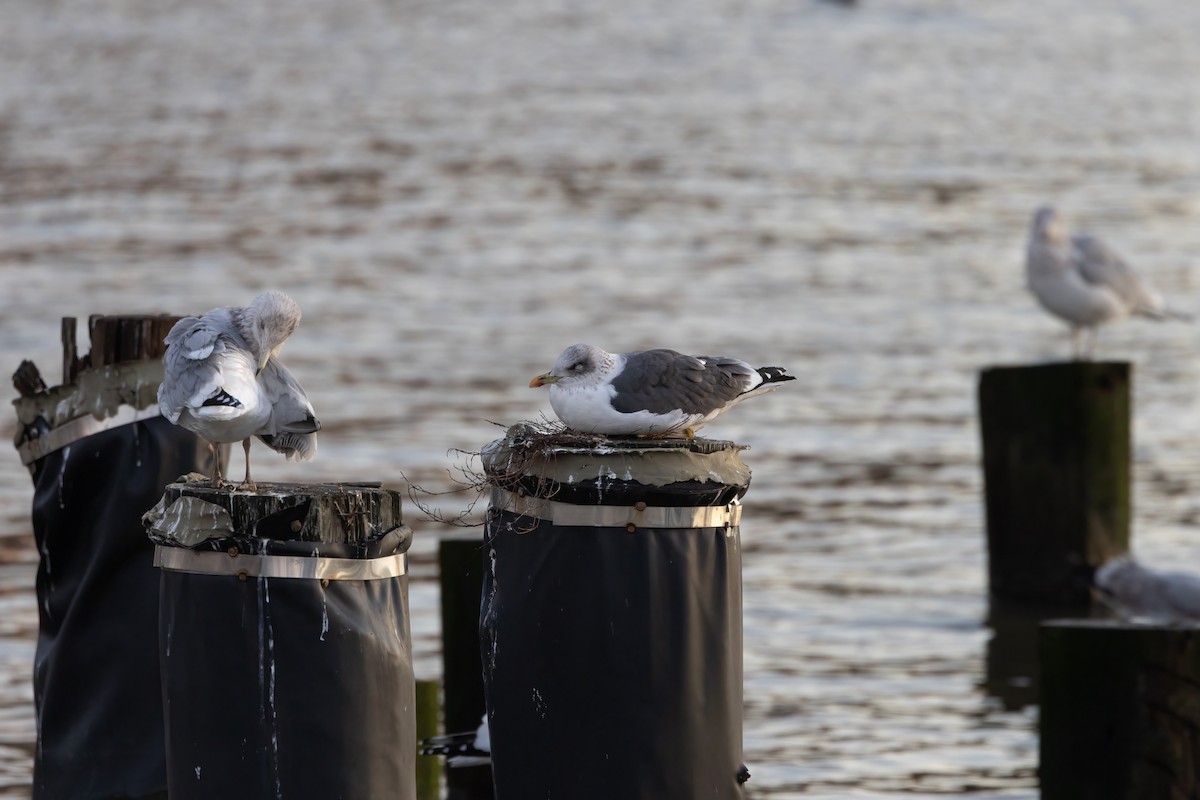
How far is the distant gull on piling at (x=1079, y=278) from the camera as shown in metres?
12.1

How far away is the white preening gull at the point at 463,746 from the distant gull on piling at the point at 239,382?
141 cm

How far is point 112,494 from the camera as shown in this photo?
532cm

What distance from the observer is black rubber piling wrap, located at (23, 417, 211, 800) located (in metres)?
5.29

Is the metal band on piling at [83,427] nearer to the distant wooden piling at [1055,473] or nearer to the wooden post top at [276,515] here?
the wooden post top at [276,515]

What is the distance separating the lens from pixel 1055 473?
9.48m

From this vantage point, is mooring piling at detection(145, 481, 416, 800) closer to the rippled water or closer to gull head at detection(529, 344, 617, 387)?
gull head at detection(529, 344, 617, 387)

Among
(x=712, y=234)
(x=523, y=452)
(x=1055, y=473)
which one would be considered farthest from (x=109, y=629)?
(x=712, y=234)

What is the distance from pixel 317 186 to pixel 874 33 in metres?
11.3

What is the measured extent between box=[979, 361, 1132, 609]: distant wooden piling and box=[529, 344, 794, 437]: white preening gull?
497cm

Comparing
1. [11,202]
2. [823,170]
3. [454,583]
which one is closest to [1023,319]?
[823,170]

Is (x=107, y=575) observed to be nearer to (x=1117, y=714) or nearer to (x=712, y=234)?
(x=1117, y=714)

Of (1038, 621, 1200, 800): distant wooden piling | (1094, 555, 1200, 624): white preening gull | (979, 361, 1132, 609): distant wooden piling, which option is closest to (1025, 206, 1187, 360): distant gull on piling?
(979, 361, 1132, 609): distant wooden piling

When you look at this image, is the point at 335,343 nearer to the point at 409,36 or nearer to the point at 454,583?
the point at 454,583

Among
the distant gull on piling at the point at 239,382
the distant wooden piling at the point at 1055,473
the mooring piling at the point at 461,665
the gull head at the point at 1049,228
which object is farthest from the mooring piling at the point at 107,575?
the gull head at the point at 1049,228
